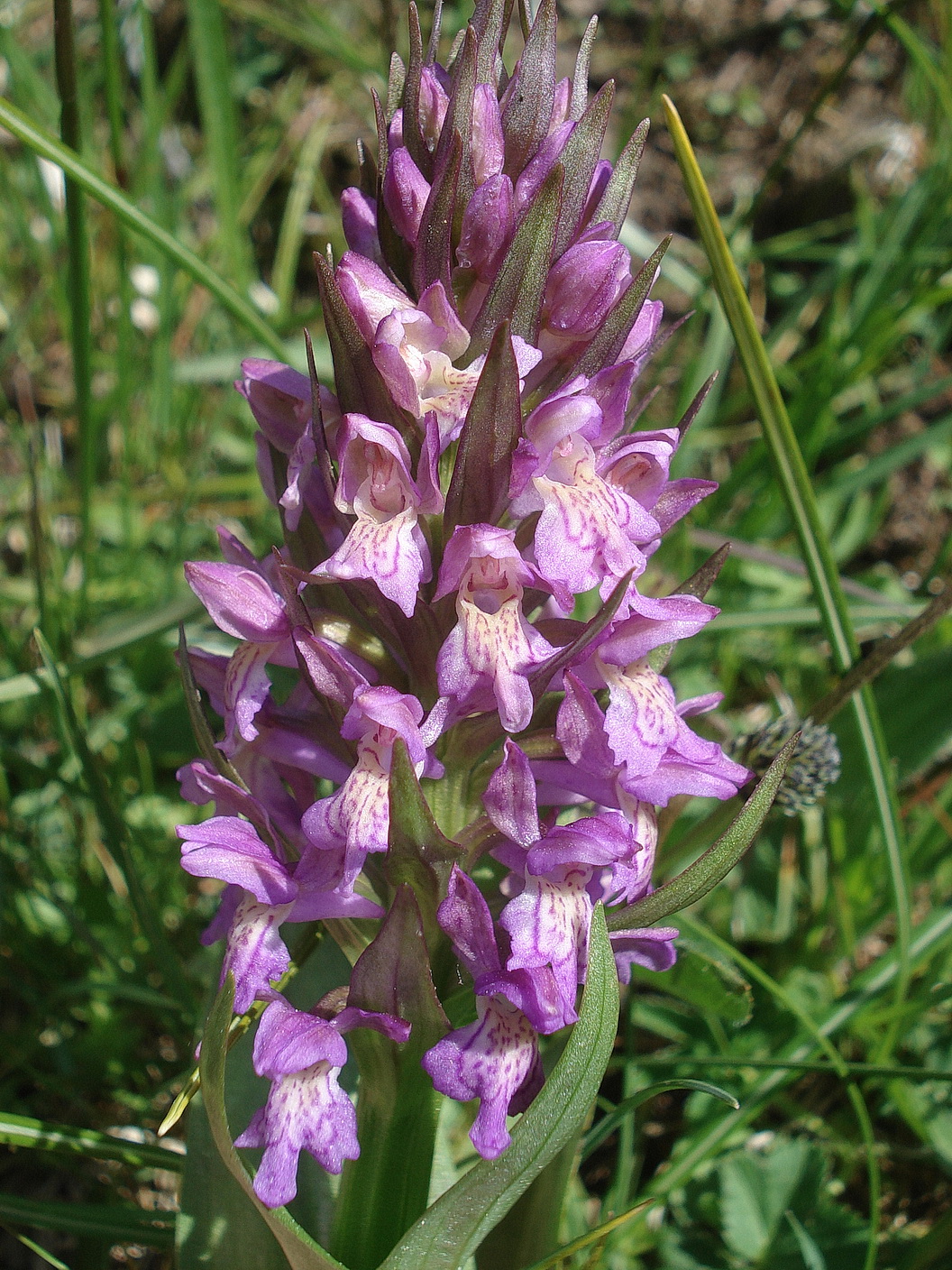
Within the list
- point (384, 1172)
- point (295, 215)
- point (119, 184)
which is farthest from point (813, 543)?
point (295, 215)

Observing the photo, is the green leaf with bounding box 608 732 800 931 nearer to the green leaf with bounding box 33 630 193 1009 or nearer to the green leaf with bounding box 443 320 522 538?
the green leaf with bounding box 443 320 522 538

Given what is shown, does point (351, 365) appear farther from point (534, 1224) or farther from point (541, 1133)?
point (534, 1224)

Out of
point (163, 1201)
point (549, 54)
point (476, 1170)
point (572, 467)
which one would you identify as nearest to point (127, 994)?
point (163, 1201)

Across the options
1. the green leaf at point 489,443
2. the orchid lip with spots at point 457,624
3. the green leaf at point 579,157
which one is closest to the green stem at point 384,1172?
the orchid lip with spots at point 457,624

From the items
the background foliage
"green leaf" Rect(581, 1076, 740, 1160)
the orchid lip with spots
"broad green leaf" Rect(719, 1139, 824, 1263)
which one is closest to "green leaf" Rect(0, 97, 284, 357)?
the background foliage

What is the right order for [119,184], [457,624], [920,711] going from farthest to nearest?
1. [119,184]
2. [920,711]
3. [457,624]

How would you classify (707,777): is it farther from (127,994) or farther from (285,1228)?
(127,994)
